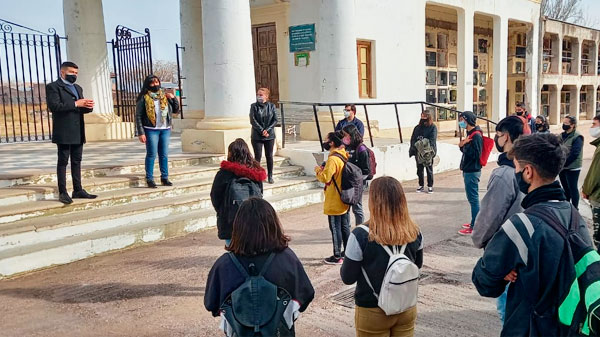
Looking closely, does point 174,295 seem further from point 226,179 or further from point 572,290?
point 572,290

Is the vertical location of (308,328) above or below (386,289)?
below

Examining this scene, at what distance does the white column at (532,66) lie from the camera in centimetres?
2112

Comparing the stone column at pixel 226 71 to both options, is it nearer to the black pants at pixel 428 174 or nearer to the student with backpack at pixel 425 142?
the student with backpack at pixel 425 142

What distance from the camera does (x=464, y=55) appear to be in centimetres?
1688

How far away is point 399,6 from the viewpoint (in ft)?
49.5

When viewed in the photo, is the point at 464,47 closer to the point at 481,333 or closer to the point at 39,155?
the point at 39,155

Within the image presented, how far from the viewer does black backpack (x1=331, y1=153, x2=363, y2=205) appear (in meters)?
5.26

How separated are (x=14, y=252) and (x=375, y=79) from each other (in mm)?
11197

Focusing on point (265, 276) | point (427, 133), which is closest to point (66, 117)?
point (265, 276)

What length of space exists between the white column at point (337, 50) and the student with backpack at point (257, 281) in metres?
8.86

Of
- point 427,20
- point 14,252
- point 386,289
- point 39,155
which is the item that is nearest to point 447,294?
point 386,289

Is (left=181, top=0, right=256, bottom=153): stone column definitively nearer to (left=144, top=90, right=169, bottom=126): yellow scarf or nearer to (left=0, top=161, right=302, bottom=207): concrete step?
(left=0, top=161, right=302, bottom=207): concrete step

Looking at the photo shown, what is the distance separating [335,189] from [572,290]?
11.3 feet

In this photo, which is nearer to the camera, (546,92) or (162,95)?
(162,95)
